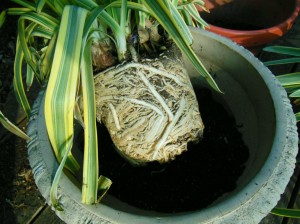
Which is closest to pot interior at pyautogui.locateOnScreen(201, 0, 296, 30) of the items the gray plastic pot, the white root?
the gray plastic pot

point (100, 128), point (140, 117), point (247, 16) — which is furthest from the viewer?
point (247, 16)

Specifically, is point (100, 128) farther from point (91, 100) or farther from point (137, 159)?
point (91, 100)

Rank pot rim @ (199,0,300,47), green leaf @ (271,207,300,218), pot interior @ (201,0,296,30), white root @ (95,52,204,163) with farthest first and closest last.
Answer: pot interior @ (201,0,296,30)
pot rim @ (199,0,300,47)
green leaf @ (271,207,300,218)
white root @ (95,52,204,163)

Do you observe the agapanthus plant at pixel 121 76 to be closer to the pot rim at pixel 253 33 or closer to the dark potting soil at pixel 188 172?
the dark potting soil at pixel 188 172

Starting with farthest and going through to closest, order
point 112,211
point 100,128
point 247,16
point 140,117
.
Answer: point 247,16, point 100,128, point 140,117, point 112,211

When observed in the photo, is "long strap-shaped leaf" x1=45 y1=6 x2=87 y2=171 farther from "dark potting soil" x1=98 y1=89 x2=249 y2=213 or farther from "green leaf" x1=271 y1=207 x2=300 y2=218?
"green leaf" x1=271 y1=207 x2=300 y2=218

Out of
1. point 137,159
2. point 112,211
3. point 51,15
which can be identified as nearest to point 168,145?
point 137,159
